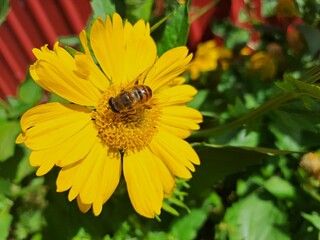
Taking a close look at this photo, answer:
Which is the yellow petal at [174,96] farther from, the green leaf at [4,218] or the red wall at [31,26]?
the red wall at [31,26]

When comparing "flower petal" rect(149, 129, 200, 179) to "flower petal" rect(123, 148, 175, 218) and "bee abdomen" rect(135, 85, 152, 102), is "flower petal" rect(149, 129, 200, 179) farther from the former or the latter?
"bee abdomen" rect(135, 85, 152, 102)

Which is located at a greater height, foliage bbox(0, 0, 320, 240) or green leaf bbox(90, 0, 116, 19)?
green leaf bbox(90, 0, 116, 19)

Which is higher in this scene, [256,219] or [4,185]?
[4,185]

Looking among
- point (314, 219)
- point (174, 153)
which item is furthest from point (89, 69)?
point (314, 219)


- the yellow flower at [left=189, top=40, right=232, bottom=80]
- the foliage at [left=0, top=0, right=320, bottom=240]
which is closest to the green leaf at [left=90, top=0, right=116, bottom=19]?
the foliage at [left=0, top=0, right=320, bottom=240]

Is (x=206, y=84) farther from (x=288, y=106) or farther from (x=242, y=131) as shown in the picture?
(x=288, y=106)

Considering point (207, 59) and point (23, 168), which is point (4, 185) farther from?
point (207, 59)
